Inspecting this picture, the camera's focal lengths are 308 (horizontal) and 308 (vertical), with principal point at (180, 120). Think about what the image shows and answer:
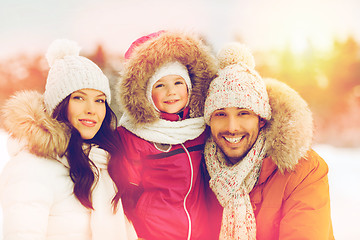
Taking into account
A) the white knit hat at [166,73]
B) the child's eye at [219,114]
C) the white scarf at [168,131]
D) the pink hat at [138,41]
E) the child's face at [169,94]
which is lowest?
the white scarf at [168,131]

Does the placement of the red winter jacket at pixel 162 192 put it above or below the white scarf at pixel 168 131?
below

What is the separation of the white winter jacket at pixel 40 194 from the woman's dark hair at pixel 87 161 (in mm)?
38

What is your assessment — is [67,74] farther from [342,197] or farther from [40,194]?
[342,197]

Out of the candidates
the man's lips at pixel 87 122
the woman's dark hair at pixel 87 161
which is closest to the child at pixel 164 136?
the woman's dark hair at pixel 87 161

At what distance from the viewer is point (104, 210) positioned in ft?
6.13

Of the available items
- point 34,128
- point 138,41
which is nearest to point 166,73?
point 138,41

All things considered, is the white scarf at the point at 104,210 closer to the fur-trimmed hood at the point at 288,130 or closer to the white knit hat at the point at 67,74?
the white knit hat at the point at 67,74

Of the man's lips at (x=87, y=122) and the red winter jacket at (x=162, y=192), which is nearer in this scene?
the man's lips at (x=87, y=122)

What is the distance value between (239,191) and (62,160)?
112cm

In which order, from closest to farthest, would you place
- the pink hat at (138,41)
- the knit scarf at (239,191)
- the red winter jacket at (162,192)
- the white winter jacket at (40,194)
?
1. the white winter jacket at (40,194)
2. the knit scarf at (239,191)
3. the red winter jacket at (162,192)
4. the pink hat at (138,41)

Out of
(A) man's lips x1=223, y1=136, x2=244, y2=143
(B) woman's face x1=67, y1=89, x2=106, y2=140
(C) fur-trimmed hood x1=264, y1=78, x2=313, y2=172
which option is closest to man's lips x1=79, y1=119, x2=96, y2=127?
(B) woman's face x1=67, y1=89, x2=106, y2=140

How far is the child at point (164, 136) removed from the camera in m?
2.09

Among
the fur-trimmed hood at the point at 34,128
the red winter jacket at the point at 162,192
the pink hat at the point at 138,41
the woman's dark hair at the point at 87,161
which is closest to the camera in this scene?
the fur-trimmed hood at the point at 34,128

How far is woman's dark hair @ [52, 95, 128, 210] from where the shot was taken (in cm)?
179
